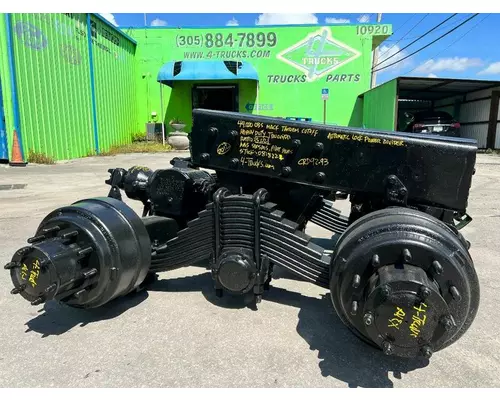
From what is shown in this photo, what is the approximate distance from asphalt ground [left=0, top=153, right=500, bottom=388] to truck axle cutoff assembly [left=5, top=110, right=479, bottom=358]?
242mm

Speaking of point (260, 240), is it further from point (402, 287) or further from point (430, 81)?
point (430, 81)

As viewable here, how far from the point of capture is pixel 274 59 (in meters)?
19.9

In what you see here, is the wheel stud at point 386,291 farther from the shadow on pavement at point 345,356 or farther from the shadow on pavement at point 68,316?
the shadow on pavement at point 68,316

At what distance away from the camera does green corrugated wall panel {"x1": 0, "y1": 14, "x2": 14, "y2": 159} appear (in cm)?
1070

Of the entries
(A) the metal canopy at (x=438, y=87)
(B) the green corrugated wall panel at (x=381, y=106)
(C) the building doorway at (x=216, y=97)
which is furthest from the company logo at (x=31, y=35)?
(A) the metal canopy at (x=438, y=87)

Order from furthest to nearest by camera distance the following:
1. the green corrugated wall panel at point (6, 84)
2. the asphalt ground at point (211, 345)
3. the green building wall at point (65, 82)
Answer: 1. the green building wall at point (65, 82)
2. the green corrugated wall panel at point (6, 84)
3. the asphalt ground at point (211, 345)

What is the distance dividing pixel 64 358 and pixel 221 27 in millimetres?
19633

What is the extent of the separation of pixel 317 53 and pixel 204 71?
19.2ft

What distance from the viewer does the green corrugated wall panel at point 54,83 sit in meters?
11.4

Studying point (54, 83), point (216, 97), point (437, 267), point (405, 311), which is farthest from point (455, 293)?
point (216, 97)

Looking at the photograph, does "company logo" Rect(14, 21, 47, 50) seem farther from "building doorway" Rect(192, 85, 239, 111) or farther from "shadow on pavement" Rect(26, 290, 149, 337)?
"shadow on pavement" Rect(26, 290, 149, 337)

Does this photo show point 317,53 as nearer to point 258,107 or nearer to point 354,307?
point 258,107

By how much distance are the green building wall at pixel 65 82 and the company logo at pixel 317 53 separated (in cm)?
813

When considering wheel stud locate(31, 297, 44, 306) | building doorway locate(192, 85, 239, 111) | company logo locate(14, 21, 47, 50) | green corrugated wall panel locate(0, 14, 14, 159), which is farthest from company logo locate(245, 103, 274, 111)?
wheel stud locate(31, 297, 44, 306)
